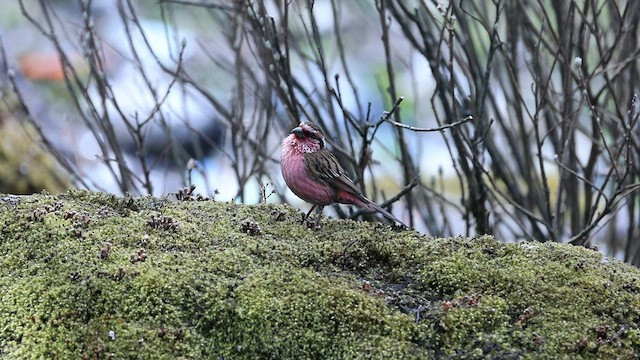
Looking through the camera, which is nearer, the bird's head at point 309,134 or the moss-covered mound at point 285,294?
the moss-covered mound at point 285,294

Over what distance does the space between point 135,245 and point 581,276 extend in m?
2.03

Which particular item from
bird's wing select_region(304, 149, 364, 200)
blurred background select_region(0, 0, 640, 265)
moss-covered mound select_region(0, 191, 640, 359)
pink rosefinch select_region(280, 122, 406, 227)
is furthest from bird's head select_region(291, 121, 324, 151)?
moss-covered mound select_region(0, 191, 640, 359)

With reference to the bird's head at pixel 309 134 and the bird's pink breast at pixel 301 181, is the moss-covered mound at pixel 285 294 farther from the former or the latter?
the bird's head at pixel 309 134

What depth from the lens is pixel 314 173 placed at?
430 cm

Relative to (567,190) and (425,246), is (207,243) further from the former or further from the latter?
(567,190)

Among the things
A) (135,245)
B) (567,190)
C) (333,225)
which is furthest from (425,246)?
(567,190)

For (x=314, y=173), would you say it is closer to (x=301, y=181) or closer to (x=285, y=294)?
(x=301, y=181)

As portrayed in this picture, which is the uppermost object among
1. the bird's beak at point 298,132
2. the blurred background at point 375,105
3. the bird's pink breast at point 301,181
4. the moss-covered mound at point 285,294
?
the blurred background at point 375,105

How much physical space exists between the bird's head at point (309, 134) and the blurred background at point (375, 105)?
0.31 m

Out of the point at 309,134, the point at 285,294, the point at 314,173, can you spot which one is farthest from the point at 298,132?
the point at 285,294

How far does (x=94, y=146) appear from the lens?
431 inches

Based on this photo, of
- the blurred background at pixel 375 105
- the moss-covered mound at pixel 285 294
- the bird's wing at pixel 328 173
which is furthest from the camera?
the blurred background at pixel 375 105

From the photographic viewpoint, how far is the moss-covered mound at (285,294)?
2951mm

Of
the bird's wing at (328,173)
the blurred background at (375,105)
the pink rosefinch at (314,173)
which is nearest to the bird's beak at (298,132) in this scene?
the pink rosefinch at (314,173)
